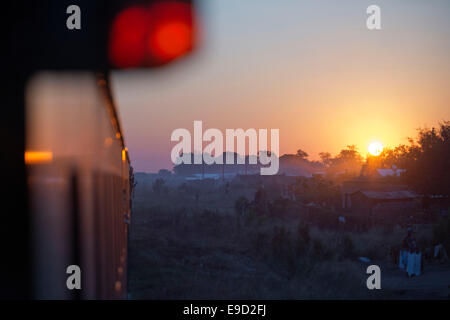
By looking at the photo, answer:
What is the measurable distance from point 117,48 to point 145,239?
16.5 metres

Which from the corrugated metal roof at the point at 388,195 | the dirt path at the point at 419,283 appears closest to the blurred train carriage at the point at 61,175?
the dirt path at the point at 419,283

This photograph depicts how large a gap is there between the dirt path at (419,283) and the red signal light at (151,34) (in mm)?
9553

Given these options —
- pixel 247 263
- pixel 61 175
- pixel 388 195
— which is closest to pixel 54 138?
pixel 61 175

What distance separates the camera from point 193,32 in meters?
2.67

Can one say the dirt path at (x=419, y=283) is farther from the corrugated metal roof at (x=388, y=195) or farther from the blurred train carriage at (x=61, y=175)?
the corrugated metal roof at (x=388, y=195)

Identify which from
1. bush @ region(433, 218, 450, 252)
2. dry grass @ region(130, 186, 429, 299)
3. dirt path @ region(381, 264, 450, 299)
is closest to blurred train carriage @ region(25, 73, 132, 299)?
dry grass @ region(130, 186, 429, 299)

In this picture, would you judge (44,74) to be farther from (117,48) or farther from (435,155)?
(435,155)

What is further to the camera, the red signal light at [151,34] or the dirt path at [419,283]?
the dirt path at [419,283]

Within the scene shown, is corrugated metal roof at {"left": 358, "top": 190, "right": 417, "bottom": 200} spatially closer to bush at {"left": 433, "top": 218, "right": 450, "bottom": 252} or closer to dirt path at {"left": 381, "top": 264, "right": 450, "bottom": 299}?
bush at {"left": 433, "top": 218, "right": 450, "bottom": 252}

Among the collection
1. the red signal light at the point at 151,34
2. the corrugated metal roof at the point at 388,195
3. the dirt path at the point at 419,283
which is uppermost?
the red signal light at the point at 151,34

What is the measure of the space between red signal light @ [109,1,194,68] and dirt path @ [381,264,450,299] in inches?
376

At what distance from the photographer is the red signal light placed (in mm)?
2246

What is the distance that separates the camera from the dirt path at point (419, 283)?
34.9 ft
